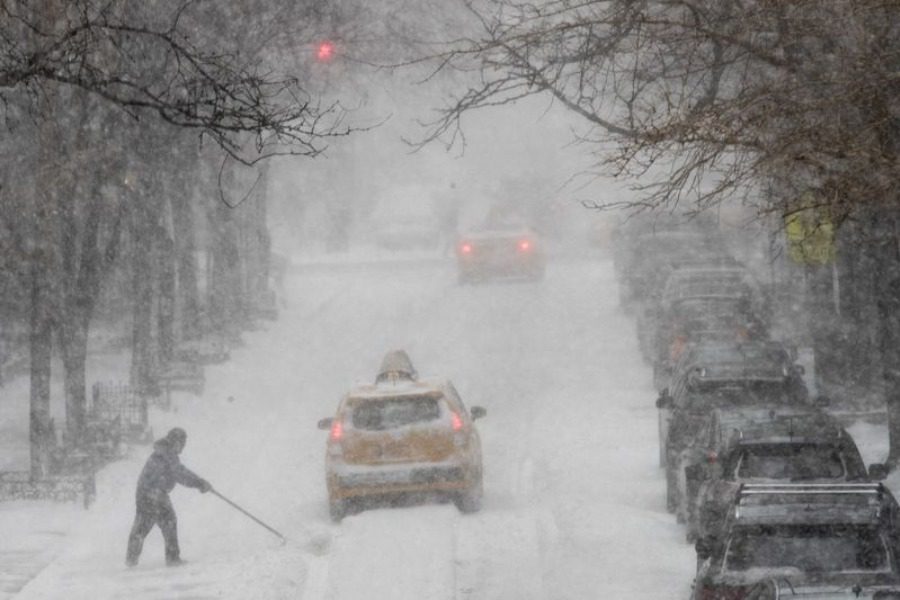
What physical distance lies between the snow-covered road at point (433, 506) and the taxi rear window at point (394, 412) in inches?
36.9

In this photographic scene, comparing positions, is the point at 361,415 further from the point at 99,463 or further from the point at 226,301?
the point at 226,301

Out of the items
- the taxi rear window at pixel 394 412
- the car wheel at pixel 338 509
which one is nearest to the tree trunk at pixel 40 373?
the car wheel at pixel 338 509

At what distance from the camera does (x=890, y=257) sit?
1862 cm

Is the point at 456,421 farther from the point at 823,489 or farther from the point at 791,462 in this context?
the point at 823,489

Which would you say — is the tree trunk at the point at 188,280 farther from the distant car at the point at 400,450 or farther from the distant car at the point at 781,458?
the distant car at the point at 781,458

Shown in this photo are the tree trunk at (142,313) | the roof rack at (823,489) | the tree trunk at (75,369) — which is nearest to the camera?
the roof rack at (823,489)

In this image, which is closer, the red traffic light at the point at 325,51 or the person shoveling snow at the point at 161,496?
the person shoveling snow at the point at 161,496

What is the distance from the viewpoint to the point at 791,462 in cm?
1382

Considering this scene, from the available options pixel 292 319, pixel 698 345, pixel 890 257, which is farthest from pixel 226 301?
pixel 890 257

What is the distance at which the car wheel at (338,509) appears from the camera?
17609mm

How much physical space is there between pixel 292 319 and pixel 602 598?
2346 centimetres

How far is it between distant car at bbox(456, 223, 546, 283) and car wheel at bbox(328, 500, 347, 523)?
23120 mm

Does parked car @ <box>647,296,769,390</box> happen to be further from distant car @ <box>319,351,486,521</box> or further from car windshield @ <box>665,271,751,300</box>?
distant car @ <box>319,351,486,521</box>

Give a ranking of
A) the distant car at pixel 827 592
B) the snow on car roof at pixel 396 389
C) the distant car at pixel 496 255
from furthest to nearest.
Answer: the distant car at pixel 496 255, the snow on car roof at pixel 396 389, the distant car at pixel 827 592
